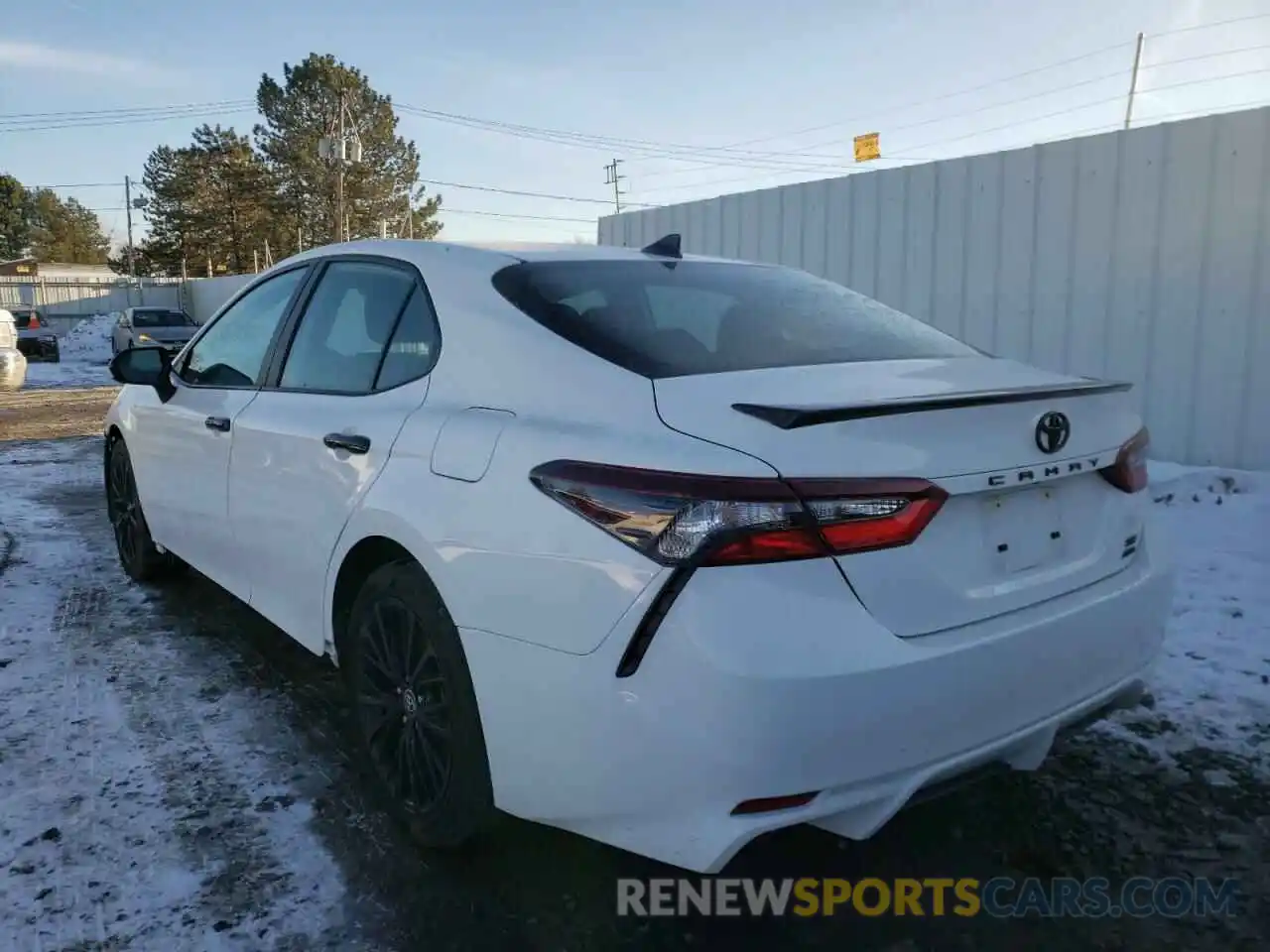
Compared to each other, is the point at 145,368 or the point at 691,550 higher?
the point at 145,368

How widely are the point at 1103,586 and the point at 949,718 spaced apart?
0.65 metres

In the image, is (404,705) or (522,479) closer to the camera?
(522,479)

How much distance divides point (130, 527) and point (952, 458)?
Answer: 436cm

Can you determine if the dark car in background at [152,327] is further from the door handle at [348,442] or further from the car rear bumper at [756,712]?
the car rear bumper at [756,712]

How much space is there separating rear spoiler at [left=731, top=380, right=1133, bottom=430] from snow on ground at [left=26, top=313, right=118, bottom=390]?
36.2 feet

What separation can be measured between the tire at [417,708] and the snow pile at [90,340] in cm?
2972

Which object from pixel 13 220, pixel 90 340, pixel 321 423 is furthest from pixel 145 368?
pixel 13 220

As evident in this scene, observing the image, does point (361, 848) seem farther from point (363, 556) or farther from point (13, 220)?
point (13, 220)

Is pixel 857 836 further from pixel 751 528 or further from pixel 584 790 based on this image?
pixel 751 528

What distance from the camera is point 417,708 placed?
97.0 inches

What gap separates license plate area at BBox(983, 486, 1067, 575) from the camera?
6.67ft

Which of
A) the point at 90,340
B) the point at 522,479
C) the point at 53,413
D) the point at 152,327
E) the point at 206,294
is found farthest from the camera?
the point at 206,294

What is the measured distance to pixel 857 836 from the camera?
192 centimetres

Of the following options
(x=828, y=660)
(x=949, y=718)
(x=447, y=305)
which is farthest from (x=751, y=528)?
(x=447, y=305)
